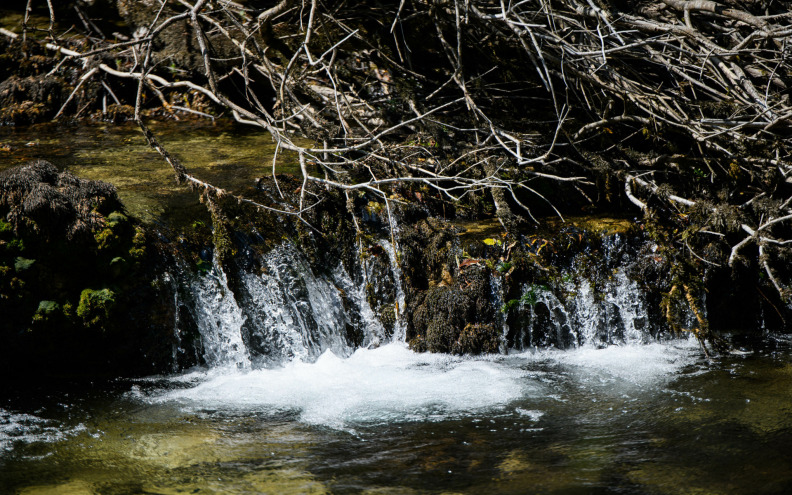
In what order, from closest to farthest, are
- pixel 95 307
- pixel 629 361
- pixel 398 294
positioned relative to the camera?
pixel 95 307 < pixel 629 361 < pixel 398 294

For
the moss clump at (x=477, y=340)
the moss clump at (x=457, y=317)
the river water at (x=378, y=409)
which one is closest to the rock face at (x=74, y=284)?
the river water at (x=378, y=409)

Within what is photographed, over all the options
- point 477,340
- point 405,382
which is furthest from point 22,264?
point 477,340

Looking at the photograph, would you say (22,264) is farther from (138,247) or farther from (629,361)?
(629,361)

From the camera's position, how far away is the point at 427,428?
3.87 metres

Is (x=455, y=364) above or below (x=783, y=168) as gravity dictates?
below

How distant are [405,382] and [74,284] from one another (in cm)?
254

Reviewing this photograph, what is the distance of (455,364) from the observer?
4.96 metres

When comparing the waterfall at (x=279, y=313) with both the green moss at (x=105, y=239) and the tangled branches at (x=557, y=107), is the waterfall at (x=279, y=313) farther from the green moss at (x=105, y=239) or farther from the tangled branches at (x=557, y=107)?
the tangled branches at (x=557, y=107)

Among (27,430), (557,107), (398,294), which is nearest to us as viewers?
(27,430)

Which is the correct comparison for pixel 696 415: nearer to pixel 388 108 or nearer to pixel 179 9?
pixel 388 108

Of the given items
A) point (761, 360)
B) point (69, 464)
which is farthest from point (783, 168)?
point (69, 464)

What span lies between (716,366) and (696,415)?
990 millimetres

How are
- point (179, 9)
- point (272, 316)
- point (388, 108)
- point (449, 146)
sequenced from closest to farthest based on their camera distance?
point (272, 316) < point (449, 146) < point (388, 108) < point (179, 9)

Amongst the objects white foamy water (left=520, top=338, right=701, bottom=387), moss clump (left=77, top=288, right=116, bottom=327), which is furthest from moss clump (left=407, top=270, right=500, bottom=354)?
moss clump (left=77, top=288, right=116, bottom=327)
